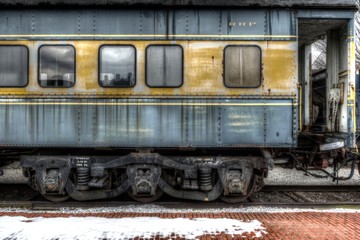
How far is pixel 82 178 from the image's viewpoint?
7.46 metres

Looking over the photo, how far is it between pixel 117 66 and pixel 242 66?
2732mm

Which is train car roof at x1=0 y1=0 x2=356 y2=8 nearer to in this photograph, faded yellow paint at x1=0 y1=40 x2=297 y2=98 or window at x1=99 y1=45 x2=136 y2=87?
faded yellow paint at x1=0 y1=40 x2=297 y2=98

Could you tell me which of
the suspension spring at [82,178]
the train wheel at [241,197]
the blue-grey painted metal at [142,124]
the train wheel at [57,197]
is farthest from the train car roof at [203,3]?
the train wheel at [57,197]

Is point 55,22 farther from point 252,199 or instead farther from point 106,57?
point 252,199

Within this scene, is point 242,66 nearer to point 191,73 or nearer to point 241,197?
point 191,73

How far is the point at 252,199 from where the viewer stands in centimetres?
837

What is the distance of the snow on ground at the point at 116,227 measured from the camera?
5430 mm

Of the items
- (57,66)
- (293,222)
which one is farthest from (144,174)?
(293,222)

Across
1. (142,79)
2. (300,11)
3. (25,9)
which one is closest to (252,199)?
(142,79)

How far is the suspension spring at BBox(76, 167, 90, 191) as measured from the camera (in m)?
7.46

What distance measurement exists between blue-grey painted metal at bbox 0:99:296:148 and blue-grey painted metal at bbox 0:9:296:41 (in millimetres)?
1474

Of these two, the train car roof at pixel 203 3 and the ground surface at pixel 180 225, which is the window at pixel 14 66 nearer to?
the train car roof at pixel 203 3

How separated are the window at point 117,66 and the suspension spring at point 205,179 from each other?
8.10 ft

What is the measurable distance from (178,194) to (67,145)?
2661mm
